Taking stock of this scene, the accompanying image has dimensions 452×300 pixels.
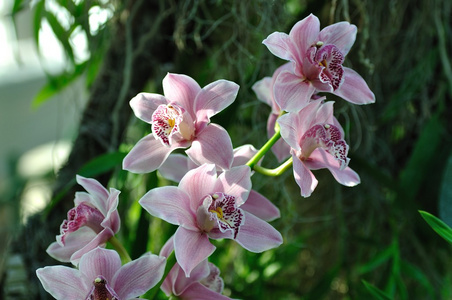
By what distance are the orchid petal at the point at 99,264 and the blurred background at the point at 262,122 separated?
0.86ft

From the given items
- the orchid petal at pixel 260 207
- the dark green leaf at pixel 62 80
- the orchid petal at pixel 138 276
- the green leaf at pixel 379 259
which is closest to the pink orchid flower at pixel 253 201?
the orchid petal at pixel 260 207

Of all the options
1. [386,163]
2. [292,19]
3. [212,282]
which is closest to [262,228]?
[212,282]

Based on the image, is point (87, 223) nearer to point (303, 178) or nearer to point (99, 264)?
point (99, 264)

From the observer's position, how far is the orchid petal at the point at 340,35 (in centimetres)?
56

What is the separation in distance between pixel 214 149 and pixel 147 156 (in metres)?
0.07

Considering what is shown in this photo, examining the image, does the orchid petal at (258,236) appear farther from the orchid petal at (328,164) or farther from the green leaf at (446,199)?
the green leaf at (446,199)

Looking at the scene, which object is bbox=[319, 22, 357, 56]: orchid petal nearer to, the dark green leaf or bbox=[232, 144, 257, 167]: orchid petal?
bbox=[232, 144, 257, 167]: orchid petal

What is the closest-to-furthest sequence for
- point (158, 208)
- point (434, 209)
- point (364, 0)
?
point (158, 208)
point (364, 0)
point (434, 209)

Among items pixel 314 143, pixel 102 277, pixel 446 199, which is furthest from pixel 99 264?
pixel 446 199

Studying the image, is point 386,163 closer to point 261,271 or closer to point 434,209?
point 434,209

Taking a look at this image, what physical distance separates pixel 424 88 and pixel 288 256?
0.36 meters

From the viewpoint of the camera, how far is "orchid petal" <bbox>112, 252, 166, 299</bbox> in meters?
0.51

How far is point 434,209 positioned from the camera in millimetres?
899

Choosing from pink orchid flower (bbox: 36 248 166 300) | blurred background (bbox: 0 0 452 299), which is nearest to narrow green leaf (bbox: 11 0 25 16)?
blurred background (bbox: 0 0 452 299)
